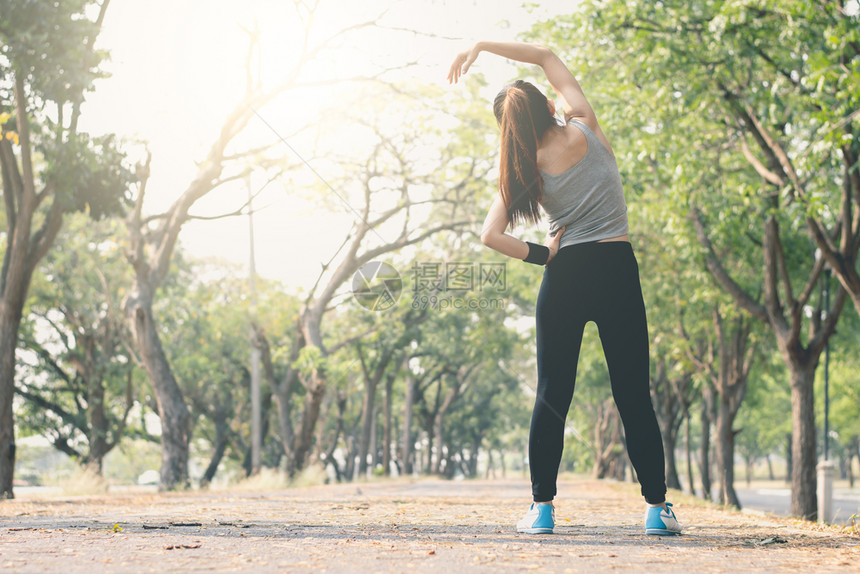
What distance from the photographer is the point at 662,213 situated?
43.6 feet

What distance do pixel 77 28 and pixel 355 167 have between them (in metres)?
10.0

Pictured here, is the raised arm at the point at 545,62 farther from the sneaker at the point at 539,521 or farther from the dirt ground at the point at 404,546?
the dirt ground at the point at 404,546

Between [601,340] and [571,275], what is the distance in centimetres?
35

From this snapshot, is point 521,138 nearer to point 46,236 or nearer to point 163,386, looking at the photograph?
point 46,236

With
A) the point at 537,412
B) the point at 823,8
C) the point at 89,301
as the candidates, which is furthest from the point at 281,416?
the point at 537,412

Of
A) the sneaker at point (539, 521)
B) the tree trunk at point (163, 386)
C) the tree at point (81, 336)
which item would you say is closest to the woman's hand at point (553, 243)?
the sneaker at point (539, 521)

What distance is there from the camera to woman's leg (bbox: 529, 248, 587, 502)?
4113 mm

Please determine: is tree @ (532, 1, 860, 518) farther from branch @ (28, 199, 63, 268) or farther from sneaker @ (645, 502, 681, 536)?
branch @ (28, 199, 63, 268)

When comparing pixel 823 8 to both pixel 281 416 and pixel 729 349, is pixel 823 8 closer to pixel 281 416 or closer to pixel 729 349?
pixel 729 349

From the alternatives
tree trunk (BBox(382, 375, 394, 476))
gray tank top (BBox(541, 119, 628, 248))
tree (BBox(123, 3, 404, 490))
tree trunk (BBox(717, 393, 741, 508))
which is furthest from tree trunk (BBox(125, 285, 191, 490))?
tree trunk (BBox(382, 375, 394, 476))

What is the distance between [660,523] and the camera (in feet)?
13.5

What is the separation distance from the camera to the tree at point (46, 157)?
10.1 m

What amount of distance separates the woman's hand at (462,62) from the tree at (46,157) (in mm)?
7420

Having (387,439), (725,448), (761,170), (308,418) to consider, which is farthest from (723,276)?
(387,439)
